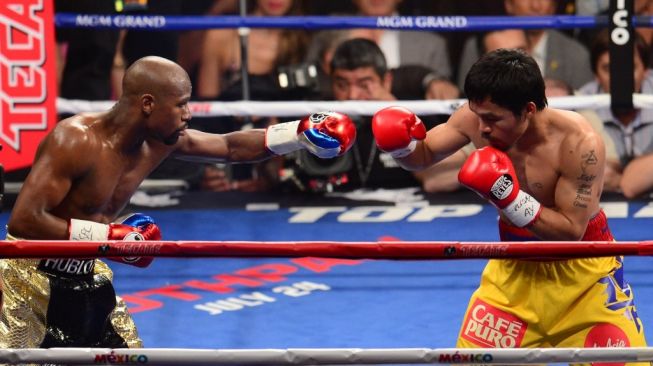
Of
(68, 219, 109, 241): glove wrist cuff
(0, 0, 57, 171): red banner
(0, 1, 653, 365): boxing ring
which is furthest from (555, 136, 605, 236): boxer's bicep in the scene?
(0, 0, 57, 171): red banner

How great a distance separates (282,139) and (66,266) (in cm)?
73

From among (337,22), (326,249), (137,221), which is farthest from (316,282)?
(326,249)

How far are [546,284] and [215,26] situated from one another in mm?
2889

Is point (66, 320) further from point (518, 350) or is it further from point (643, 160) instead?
point (643, 160)

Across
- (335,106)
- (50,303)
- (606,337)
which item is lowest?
(606,337)

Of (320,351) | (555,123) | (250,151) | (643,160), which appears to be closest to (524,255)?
(320,351)

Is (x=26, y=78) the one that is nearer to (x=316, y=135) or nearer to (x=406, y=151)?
(x=316, y=135)

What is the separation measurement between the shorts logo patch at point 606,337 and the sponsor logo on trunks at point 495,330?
0.17 metres

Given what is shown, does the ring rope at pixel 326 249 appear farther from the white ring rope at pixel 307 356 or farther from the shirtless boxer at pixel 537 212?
the shirtless boxer at pixel 537 212

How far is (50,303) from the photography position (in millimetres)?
3234

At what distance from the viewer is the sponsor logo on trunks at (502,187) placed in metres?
2.98

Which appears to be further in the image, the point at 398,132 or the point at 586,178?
the point at 398,132

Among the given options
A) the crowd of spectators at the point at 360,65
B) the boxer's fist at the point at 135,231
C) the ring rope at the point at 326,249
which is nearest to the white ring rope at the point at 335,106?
the crowd of spectators at the point at 360,65

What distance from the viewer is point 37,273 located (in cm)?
324
